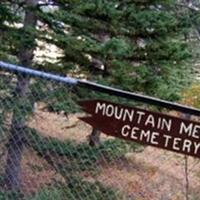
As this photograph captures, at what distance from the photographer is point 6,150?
832 centimetres

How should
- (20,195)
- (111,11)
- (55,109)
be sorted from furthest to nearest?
1. (111,11)
2. (55,109)
3. (20,195)

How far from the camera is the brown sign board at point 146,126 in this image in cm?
352

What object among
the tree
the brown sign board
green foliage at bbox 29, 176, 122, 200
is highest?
the tree

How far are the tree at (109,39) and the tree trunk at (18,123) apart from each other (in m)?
0.02

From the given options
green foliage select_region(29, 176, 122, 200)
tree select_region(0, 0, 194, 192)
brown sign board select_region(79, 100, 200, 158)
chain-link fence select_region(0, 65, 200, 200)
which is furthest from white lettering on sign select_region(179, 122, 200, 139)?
tree select_region(0, 0, 194, 192)

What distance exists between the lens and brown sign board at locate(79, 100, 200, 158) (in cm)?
352

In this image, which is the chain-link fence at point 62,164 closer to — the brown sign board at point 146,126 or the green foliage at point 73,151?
the green foliage at point 73,151

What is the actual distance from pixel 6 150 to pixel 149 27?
2.92 meters

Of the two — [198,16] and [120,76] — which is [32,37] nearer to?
[120,76]

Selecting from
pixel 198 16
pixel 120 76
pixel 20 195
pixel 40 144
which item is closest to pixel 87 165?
pixel 40 144

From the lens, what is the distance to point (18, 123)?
7344 mm

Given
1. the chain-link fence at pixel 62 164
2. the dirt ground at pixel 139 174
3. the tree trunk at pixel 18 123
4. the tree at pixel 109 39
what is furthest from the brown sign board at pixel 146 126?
the tree at pixel 109 39

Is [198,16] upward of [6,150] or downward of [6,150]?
upward

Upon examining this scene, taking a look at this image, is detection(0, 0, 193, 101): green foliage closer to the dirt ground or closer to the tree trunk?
the tree trunk
